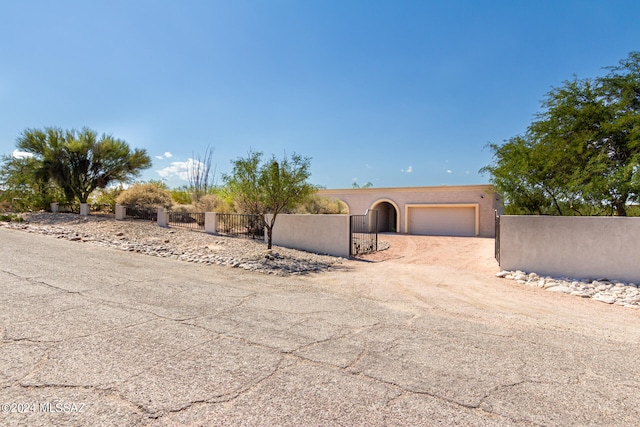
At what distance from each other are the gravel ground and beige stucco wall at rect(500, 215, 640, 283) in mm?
5220

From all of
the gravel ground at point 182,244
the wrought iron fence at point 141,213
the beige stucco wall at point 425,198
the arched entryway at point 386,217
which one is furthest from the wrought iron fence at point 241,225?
the arched entryway at point 386,217

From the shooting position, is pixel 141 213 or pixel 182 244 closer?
pixel 182 244

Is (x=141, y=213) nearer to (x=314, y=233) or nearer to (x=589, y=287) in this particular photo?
(x=314, y=233)

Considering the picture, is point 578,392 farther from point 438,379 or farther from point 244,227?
point 244,227

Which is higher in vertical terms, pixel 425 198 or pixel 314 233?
pixel 425 198

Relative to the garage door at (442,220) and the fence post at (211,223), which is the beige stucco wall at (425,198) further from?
the fence post at (211,223)

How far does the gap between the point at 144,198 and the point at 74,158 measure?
6013 millimetres

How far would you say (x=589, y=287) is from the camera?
305 inches

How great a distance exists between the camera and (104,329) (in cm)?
413

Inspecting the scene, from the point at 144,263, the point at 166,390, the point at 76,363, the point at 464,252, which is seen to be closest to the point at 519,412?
the point at 166,390

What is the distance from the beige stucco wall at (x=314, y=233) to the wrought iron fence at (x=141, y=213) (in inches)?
370

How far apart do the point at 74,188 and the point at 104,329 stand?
2288 cm

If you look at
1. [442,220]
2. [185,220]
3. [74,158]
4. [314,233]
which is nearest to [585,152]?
[314,233]

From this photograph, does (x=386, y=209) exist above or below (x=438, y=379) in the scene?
above
